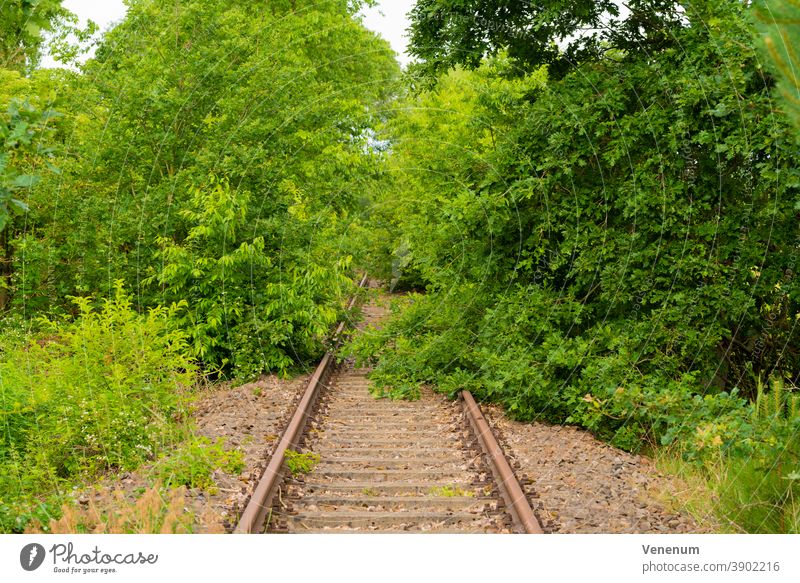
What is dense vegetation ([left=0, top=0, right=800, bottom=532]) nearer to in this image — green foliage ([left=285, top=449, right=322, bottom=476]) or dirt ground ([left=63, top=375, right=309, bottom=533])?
dirt ground ([left=63, top=375, right=309, bottom=533])

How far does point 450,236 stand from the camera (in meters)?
12.6

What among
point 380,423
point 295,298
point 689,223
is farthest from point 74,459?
point 689,223

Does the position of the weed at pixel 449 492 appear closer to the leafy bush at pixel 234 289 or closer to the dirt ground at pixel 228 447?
the dirt ground at pixel 228 447

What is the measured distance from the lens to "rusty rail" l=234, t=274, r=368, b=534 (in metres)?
6.47

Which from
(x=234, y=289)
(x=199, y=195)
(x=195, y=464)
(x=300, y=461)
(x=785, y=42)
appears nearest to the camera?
(x=785, y=42)

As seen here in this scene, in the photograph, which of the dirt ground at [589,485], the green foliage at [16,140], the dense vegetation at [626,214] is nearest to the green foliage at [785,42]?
the dirt ground at [589,485]

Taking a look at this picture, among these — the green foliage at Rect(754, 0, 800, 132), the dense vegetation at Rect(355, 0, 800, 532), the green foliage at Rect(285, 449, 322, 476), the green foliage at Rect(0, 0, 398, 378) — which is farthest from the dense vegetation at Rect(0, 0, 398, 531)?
the green foliage at Rect(754, 0, 800, 132)

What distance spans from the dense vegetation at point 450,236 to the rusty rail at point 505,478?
97cm

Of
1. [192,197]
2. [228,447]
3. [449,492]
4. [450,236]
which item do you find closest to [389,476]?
[449,492]

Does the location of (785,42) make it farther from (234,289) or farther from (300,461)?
(234,289)

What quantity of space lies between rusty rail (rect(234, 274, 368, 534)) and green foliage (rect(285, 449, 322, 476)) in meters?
0.10

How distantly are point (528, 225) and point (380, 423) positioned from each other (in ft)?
12.0

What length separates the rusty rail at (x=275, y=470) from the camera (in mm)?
6473

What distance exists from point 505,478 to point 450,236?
5.59 meters
